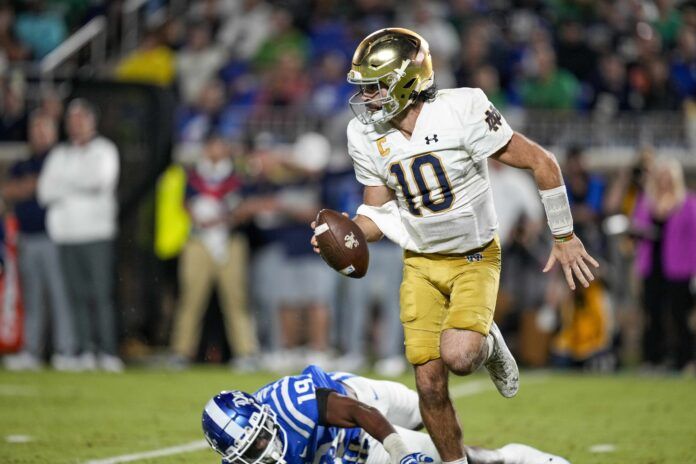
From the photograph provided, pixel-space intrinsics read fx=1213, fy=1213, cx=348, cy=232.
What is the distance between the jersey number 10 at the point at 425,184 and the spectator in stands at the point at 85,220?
17.0ft

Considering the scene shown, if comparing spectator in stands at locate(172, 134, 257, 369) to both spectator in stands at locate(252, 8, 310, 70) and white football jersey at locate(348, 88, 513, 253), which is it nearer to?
spectator in stands at locate(252, 8, 310, 70)

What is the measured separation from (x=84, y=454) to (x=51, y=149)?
15.5 feet

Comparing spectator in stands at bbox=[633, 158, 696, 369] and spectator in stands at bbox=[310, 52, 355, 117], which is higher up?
spectator in stands at bbox=[310, 52, 355, 117]

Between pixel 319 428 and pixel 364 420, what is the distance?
24cm

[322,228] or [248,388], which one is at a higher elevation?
[322,228]

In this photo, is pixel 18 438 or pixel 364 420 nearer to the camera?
pixel 364 420

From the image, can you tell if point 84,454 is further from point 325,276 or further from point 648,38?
point 648,38

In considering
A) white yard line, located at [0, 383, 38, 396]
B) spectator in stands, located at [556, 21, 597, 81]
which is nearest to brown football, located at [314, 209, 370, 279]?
white yard line, located at [0, 383, 38, 396]

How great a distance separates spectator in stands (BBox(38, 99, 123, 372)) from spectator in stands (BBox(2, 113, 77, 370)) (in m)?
0.14

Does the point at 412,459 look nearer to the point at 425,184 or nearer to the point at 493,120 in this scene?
the point at 425,184

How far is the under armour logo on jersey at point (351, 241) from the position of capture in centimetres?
474

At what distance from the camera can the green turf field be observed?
19.1 feet

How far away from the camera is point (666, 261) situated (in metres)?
9.53

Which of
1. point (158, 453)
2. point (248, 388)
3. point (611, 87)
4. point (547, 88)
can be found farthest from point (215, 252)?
point (611, 87)
